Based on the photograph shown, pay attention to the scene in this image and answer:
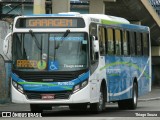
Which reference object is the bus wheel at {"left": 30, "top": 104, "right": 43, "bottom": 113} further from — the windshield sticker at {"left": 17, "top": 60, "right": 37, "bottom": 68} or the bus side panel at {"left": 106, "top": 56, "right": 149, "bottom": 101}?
the bus side panel at {"left": 106, "top": 56, "right": 149, "bottom": 101}

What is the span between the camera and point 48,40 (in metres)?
20.4

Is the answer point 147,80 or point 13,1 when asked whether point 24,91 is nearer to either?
point 147,80

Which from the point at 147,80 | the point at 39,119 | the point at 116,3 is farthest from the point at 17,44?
the point at 116,3

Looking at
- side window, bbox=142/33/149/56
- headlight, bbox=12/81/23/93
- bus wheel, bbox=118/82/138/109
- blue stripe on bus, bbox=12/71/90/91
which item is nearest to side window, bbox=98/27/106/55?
blue stripe on bus, bbox=12/71/90/91

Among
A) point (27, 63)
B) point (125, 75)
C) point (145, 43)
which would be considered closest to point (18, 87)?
point (27, 63)

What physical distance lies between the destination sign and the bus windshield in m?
0.30

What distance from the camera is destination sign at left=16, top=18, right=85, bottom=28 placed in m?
20.6

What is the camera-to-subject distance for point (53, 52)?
20281 millimetres

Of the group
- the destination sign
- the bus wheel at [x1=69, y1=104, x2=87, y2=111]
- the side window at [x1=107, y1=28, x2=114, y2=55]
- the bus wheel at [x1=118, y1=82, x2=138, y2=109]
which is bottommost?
the bus wheel at [x1=118, y1=82, x2=138, y2=109]

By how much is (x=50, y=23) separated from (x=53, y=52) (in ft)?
3.25

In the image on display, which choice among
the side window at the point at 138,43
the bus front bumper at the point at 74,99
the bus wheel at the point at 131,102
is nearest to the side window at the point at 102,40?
the bus front bumper at the point at 74,99

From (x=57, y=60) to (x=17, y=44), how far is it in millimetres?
1366

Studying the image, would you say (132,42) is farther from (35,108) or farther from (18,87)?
(18,87)

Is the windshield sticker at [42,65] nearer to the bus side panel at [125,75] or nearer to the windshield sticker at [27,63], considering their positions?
the windshield sticker at [27,63]
